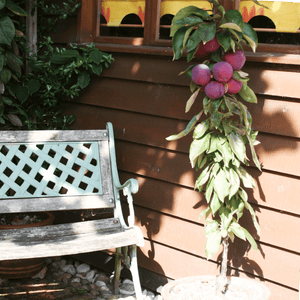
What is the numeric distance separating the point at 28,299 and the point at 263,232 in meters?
1.53

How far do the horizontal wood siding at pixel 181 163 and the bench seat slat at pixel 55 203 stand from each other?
11.5 inches

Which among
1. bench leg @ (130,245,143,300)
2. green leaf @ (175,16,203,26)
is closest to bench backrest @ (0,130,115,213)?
bench leg @ (130,245,143,300)

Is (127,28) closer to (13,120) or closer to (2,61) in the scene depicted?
(2,61)

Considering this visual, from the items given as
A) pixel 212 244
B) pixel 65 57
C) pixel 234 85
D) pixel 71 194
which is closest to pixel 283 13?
pixel 234 85

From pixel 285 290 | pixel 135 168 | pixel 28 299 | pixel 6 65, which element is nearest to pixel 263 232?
pixel 285 290

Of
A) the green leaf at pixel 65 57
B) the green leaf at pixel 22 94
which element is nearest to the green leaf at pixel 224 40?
the green leaf at pixel 65 57

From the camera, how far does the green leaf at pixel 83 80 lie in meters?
2.68

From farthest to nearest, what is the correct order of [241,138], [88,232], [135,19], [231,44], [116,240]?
1. [135,19]
2. [88,232]
3. [116,240]
4. [241,138]
5. [231,44]

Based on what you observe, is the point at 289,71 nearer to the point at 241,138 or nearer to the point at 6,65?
the point at 241,138

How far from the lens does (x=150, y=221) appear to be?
260 cm

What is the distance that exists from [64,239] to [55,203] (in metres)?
0.37

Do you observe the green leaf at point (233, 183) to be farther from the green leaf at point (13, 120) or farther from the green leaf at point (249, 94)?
the green leaf at point (13, 120)

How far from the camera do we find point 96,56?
8.48ft

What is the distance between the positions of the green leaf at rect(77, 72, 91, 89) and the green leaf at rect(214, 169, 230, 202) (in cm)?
120
